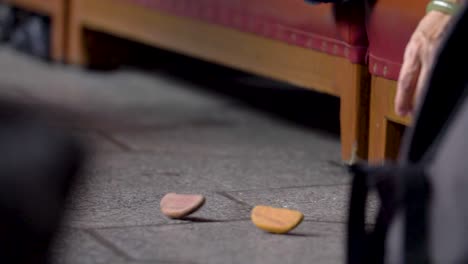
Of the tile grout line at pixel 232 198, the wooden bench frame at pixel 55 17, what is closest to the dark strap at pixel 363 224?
the tile grout line at pixel 232 198

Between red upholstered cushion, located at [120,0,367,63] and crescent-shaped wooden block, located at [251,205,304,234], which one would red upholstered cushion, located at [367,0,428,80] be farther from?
crescent-shaped wooden block, located at [251,205,304,234]

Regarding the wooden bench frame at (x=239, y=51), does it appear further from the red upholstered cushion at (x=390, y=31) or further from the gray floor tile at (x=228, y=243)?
the gray floor tile at (x=228, y=243)

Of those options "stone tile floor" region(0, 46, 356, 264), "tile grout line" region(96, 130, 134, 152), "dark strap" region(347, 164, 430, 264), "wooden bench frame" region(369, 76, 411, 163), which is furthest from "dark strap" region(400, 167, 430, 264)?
"tile grout line" region(96, 130, 134, 152)

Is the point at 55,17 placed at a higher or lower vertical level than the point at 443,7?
lower

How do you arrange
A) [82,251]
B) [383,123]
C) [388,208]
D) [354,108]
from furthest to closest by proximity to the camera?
[354,108]
[383,123]
[82,251]
[388,208]

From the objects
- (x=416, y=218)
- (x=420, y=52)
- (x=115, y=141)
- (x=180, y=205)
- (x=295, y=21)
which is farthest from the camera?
(x=115, y=141)

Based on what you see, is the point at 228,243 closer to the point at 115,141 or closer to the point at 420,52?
the point at 420,52

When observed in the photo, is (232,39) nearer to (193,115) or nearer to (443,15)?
(193,115)

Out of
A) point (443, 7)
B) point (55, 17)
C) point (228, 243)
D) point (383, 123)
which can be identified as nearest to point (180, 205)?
point (228, 243)
